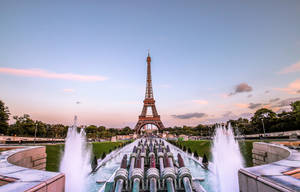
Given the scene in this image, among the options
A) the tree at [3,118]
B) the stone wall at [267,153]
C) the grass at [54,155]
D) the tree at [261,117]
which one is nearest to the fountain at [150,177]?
the stone wall at [267,153]

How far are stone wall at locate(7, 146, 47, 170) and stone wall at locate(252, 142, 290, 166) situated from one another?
44.1 feet

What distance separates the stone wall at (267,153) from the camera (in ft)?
31.8

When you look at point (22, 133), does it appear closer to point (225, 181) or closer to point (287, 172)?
point (225, 181)

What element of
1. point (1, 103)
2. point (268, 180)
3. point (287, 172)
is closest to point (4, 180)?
point (268, 180)

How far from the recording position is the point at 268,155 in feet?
37.4

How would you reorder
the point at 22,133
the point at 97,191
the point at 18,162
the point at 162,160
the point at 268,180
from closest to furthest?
the point at 268,180 → the point at 97,191 → the point at 18,162 → the point at 162,160 → the point at 22,133

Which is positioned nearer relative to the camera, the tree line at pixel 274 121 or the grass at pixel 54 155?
the grass at pixel 54 155

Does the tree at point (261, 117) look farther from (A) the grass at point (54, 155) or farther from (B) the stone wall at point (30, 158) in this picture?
(B) the stone wall at point (30, 158)

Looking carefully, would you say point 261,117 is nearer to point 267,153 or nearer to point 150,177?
point 267,153

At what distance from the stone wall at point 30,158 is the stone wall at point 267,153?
13451 millimetres

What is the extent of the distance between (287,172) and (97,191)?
7.66 metres

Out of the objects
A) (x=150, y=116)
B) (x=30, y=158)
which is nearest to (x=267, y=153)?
(x=30, y=158)

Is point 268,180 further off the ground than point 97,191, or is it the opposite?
point 268,180

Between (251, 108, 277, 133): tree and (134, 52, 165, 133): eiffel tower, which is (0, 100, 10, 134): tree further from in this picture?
(251, 108, 277, 133): tree
